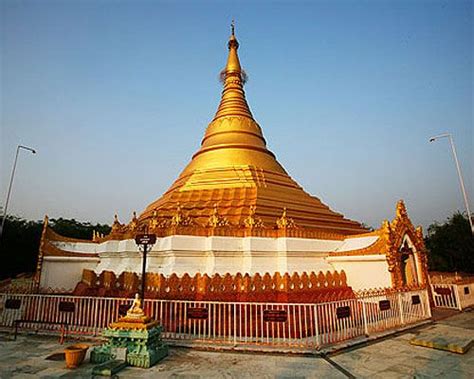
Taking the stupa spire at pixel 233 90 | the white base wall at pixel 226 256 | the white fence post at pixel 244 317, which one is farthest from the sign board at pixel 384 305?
the stupa spire at pixel 233 90

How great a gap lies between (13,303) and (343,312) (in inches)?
433

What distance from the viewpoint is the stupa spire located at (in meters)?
23.0

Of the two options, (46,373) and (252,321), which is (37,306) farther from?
(252,321)

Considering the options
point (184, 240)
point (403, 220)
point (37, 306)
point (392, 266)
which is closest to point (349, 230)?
point (403, 220)

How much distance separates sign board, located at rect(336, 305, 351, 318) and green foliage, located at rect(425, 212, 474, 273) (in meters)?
26.8

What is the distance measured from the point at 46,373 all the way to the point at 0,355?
7.83 feet

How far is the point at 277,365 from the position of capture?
700 cm

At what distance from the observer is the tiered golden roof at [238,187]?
51.3 feet

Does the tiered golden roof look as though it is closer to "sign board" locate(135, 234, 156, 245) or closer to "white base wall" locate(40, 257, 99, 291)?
"white base wall" locate(40, 257, 99, 291)

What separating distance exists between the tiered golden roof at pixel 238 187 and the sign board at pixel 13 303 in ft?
17.7

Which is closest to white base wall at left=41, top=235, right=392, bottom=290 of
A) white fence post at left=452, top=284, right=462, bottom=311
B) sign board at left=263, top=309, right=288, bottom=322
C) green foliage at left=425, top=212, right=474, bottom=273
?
sign board at left=263, top=309, right=288, bottom=322

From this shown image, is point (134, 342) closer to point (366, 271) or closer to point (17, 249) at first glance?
point (366, 271)

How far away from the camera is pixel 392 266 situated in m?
12.3

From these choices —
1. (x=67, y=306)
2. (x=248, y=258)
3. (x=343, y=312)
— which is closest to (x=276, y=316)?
(x=343, y=312)
